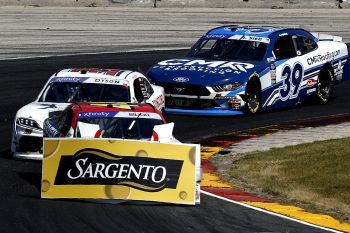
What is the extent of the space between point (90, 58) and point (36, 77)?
437 centimetres

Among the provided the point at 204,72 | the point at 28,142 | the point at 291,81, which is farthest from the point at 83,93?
the point at 291,81

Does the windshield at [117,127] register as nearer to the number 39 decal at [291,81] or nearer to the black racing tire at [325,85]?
the number 39 decal at [291,81]

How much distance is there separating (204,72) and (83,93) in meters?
4.37

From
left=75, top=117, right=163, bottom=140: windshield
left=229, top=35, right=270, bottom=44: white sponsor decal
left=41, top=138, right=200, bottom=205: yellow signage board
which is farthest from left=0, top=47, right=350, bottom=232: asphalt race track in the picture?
left=229, top=35, right=270, bottom=44: white sponsor decal

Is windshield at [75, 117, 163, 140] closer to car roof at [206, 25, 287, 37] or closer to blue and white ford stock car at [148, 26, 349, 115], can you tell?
blue and white ford stock car at [148, 26, 349, 115]

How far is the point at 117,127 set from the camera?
50.6 ft

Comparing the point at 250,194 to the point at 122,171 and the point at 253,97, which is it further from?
the point at 253,97

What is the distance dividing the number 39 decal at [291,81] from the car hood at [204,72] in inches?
27.7

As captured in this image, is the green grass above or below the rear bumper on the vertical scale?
above

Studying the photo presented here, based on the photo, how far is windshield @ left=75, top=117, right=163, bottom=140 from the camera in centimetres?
1512

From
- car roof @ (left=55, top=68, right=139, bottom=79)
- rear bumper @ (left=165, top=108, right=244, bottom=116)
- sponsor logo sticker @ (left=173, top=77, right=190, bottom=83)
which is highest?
car roof @ (left=55, top=68, right=139, bottom=79)

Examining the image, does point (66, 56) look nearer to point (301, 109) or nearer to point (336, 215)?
point (301, 109)

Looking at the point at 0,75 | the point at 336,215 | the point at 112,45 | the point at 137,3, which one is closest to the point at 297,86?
the point at 0,75

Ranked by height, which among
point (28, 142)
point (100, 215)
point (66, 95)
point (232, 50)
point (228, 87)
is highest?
point (100, 215)
